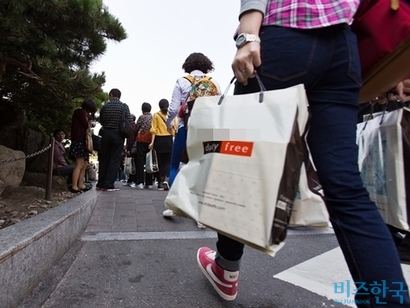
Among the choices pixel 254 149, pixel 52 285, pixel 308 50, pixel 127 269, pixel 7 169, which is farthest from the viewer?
pixel 7 169

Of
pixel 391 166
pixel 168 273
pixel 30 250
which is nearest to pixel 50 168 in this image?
pixel 30 250

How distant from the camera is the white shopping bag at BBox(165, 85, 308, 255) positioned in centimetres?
82

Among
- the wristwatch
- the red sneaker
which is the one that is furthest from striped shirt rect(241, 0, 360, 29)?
the red sneaker

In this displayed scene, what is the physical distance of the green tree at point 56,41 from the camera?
2826 millimetres

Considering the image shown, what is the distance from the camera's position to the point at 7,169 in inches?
178

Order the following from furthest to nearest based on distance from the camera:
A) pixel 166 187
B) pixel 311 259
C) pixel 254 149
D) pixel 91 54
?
1. pixel 166 187
2. pixel 91 54
3. pixel 311 259
4. pixel 254 149

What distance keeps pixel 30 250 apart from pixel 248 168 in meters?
1.15

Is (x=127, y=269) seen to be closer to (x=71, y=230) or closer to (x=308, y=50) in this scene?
(x=71, y=230)

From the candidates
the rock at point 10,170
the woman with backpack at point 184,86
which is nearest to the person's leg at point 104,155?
the rock at point 10,170

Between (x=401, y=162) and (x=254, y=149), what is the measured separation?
736 millimetres

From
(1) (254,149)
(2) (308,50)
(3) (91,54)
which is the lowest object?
(1) (254,149)

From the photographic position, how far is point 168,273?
5.59ft

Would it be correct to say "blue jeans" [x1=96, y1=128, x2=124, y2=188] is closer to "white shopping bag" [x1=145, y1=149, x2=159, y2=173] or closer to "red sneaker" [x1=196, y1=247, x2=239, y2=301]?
"white shopping bag" [x1=145, y1=149, x2=159, y2=173]

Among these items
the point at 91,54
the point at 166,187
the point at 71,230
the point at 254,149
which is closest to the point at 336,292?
the point at 254,149
